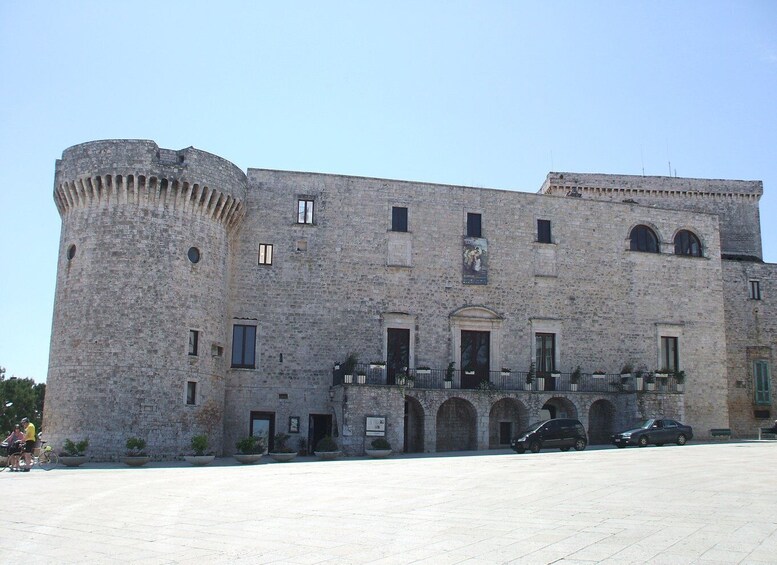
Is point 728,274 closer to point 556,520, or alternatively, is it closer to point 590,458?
point 590,458

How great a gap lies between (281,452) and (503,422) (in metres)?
10.1

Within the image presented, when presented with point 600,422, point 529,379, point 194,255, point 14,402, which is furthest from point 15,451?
point 14,402

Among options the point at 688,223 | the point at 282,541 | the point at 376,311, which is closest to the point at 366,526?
the point at 282,541

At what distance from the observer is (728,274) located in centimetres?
3778

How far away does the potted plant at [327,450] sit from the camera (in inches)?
1030

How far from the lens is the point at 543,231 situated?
3322cm

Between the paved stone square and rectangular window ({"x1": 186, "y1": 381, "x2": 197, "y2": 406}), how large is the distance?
24.2 feet

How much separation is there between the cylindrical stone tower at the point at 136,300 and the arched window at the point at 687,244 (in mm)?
21078

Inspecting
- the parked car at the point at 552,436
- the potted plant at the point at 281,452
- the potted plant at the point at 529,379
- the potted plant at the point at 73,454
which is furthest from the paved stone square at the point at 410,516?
the potted plant at the point at 529,379

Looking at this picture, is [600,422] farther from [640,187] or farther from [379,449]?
[640,187]

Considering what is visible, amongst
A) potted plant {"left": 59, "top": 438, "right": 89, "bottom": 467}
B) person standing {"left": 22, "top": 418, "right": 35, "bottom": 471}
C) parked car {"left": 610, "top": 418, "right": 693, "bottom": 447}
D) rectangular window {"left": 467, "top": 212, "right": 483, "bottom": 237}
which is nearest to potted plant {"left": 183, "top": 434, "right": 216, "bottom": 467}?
potted plant {"left": 59, "top": 438, "right": 89, "bottom": 467}

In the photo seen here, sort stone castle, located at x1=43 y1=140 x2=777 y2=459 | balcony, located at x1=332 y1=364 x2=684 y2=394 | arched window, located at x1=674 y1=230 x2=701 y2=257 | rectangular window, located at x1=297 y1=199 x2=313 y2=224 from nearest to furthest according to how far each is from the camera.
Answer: stone castle, located at x1=43 y1=140 x2=777 y2=459
balcony, located at x1=332 y1=364 x2=684 y2=394
rectangular window, located at x1=297 y1=199 x2=313 y2=224
arched window, located at x1=674 y1=230 x2=701 y2=257

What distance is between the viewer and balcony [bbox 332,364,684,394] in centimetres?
2903

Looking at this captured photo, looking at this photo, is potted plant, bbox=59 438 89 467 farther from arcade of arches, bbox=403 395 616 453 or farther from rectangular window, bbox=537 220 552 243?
rectangular window, bbox=537 220 552 243
